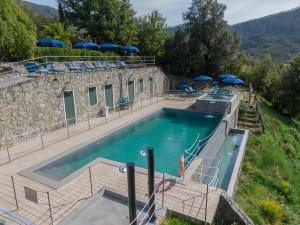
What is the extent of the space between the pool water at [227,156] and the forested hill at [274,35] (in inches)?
3438

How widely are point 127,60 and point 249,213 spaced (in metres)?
17.5

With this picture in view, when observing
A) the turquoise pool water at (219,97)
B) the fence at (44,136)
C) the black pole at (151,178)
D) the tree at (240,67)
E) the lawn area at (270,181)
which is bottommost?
the lawn area at (270,181)

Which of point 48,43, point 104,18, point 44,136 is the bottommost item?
point 44,136

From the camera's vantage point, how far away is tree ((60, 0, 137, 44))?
25297 mm

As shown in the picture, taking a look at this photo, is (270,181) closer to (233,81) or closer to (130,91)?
(233,81)

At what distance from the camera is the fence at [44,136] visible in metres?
9.57

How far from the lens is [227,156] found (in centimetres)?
1092

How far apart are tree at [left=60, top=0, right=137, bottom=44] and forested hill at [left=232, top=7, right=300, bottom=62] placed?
7729 cm

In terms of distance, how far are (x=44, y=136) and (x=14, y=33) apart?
587 centimetres

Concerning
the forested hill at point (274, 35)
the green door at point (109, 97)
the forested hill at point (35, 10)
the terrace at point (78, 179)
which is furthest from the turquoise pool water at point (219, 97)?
the forested hill at point (274, 35)

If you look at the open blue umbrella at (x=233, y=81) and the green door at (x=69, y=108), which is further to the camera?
the open blue umbrella at (x=233, y=81)

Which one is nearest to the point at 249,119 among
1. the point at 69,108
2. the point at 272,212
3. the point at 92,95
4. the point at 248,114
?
the point at 248,114

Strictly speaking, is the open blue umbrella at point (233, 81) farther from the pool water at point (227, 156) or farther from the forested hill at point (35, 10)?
the forested hill at point (35, 10)

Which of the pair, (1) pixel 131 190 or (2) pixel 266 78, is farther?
(2) pixel 266 78
